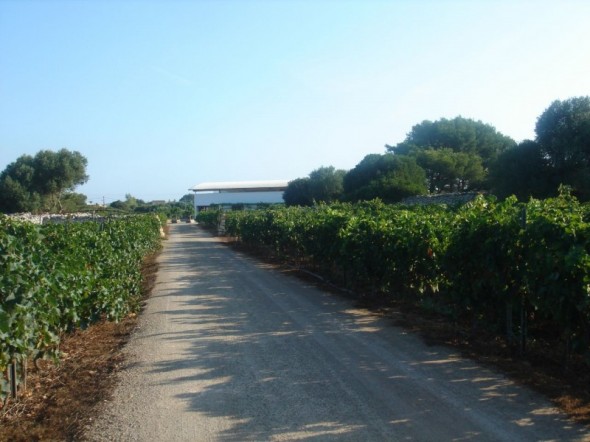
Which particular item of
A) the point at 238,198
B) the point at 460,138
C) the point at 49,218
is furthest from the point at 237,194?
the point at 49,218

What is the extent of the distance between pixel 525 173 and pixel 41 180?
33.0 metres

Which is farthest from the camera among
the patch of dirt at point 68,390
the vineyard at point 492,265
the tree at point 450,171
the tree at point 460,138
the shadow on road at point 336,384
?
the tree at point 460,138

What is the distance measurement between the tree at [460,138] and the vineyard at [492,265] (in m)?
59.9

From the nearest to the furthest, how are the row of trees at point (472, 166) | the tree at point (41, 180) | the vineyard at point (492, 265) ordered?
the vineyard at point (492, 265) < the row of trees at point (472, 166) < the tree at point (41, 180)

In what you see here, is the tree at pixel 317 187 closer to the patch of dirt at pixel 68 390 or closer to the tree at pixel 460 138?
the tree at pixel 460 138

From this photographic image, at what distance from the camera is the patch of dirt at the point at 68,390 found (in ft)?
17.1

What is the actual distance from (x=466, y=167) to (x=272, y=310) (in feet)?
170

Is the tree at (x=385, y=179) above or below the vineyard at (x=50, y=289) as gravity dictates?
above

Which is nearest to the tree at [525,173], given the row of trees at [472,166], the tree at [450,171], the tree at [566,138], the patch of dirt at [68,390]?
the row of trees at [472,166]

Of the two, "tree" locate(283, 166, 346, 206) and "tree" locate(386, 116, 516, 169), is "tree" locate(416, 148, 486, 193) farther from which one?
"tree" locate(386, 116, 516, 169)

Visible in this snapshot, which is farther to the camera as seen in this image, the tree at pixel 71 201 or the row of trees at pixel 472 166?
the tree at pixel 71 201

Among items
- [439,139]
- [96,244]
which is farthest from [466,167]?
[96,244]

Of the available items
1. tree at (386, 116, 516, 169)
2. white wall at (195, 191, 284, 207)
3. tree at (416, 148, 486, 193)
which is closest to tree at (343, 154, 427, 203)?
tree at (416, 148, 486, 193)

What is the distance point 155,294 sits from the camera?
14242 millimetres
